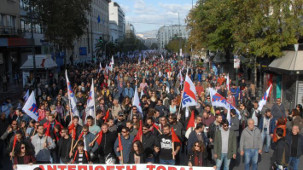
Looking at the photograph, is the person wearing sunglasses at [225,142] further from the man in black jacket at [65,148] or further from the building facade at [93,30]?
the building facade at [93,30]

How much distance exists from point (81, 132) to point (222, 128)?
3251 millimetres

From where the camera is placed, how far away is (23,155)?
22.4ft

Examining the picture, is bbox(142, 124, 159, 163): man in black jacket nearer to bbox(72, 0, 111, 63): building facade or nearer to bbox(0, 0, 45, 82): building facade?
bbox(0, 0, 45, 82): building facade

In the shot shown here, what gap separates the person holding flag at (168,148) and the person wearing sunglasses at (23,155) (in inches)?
105

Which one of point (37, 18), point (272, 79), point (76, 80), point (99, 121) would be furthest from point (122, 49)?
point (99, 121)

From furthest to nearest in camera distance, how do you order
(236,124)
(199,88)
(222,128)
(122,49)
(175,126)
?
1. (122,49)
2. (199,88)
3. (236,124)
4. (175,126)
5. (222,128)

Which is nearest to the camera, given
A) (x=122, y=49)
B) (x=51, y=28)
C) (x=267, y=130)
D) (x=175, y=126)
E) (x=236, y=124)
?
(x=175, y=126)

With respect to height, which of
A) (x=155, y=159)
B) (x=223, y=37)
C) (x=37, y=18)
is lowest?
(x=155, y=159)

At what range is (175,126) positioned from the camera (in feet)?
27.1

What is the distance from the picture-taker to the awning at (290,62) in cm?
1478

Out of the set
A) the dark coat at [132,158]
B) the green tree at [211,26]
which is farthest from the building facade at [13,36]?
Answer: the dark coat at [132,158]

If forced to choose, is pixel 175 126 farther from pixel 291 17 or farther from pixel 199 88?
pixel 291 17

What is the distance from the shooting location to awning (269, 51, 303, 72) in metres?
14.8

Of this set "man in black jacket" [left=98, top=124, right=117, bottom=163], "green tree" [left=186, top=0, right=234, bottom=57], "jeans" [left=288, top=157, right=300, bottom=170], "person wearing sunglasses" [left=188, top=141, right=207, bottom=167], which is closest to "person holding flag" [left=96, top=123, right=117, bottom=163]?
"man in black jacket" [left=98, top=124, right=117, bottom=163]
